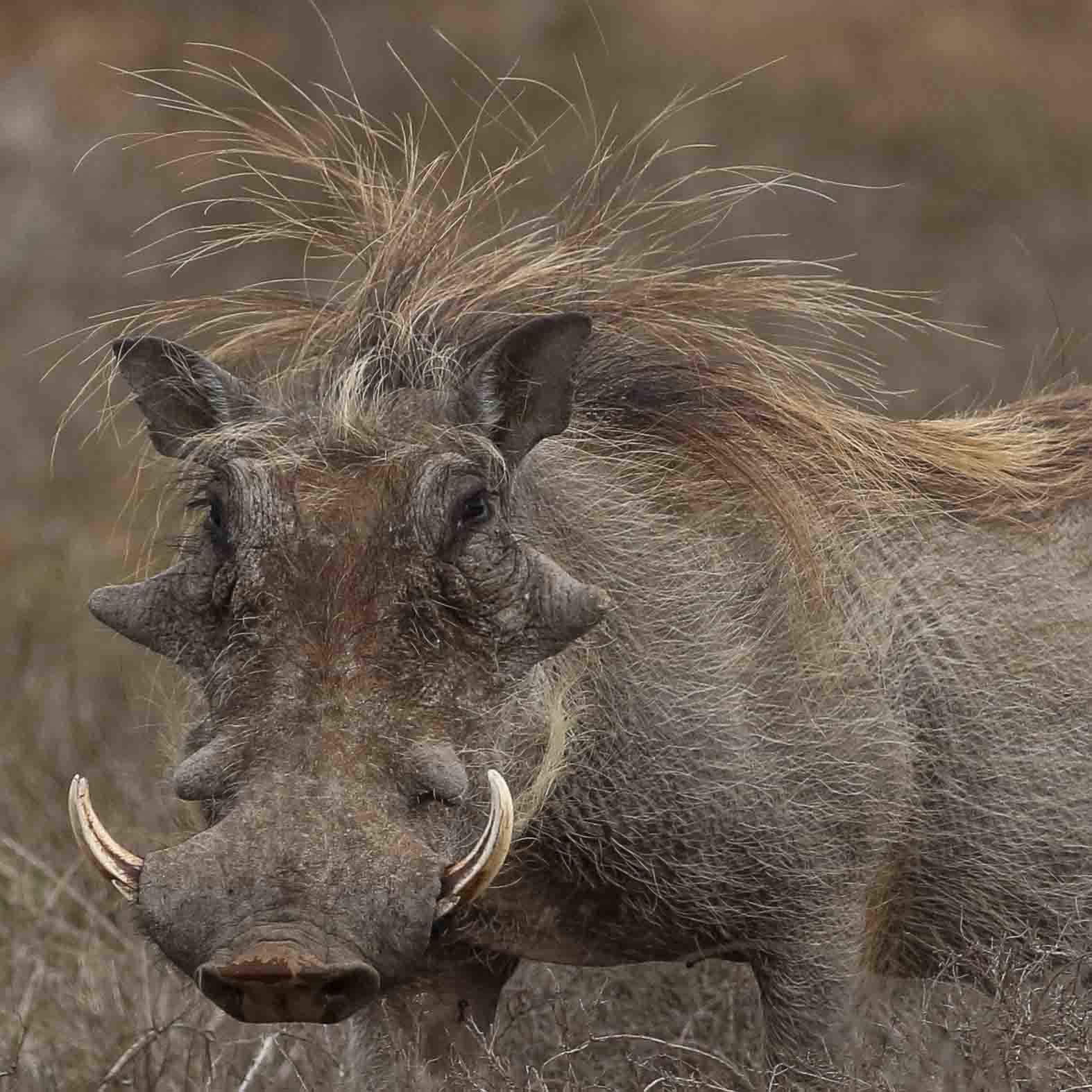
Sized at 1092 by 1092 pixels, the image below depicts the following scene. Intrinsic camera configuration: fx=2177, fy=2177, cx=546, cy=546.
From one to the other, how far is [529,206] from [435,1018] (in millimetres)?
7853

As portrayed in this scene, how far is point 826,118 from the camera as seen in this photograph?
14055mm

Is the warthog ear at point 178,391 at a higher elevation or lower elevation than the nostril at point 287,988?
higher

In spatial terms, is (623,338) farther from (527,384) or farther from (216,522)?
(216,522)

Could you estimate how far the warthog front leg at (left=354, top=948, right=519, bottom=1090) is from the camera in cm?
385

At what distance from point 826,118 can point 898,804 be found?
35.6 feet

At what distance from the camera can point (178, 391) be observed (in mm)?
3574

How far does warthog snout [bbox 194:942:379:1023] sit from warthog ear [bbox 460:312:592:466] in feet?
3.18

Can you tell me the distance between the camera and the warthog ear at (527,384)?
11.1ft

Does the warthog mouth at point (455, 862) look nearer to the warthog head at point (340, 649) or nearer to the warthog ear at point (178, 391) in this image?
the warthog head at point (340, 649)

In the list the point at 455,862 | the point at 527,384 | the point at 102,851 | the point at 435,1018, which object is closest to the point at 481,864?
the point at 455,862

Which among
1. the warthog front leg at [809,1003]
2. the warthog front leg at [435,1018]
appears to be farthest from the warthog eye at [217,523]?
the warthog front leg at [809,1003]

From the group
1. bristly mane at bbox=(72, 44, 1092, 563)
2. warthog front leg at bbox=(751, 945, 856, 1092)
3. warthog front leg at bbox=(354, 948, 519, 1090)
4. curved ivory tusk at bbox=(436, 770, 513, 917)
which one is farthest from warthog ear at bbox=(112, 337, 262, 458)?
warthog front leg at bbox=(751, 945, 856, 1092)

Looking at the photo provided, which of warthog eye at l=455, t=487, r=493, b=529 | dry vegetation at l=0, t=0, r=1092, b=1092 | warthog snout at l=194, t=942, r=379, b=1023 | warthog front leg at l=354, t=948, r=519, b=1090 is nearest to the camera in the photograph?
warthog snout at l=194, t=942, r=379, b=1023

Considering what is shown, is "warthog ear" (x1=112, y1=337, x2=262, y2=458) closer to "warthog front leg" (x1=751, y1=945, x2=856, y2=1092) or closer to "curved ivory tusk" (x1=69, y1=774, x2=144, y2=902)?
"curved ivory tusk" (x1=69, y1=774, x2=144, y2=902)
